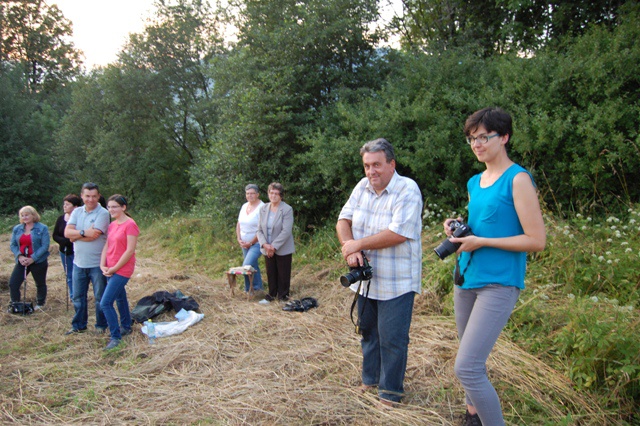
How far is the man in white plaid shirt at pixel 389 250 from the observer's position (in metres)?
2.94

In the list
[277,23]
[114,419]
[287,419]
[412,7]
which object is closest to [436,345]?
[287,419]

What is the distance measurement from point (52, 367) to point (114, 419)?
1413 millimetres

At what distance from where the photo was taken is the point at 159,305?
582cm

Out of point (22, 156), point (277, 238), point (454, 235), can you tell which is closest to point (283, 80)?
point (277, 238)

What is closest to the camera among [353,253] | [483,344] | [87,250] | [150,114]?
[483,344]

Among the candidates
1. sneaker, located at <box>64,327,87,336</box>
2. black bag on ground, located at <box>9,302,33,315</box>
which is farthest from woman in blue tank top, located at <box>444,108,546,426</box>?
black bag on ground, located at <box>9,302,33,315</box>

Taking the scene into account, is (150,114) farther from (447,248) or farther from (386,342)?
(447,248)

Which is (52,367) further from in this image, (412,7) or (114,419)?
(412,7)

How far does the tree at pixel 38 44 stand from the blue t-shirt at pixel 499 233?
30552 mm

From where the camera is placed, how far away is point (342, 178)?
805cm

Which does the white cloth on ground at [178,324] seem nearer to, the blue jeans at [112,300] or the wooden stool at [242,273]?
the blue jeans at [112,300]

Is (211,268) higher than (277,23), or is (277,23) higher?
(277,23)

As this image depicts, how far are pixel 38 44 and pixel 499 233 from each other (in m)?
33.9

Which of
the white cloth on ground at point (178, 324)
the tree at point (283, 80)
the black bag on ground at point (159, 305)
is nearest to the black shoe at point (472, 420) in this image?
the white cloth on ground at point (178, 324)
